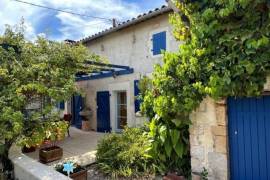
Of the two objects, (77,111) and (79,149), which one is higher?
(77,111)

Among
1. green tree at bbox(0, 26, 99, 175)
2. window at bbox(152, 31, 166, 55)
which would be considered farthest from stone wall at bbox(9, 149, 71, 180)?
window at bbox(152, 31, 166, 55)

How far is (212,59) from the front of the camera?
16.4 feet

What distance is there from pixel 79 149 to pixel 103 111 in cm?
400

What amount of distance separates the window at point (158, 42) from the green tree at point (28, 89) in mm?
4029

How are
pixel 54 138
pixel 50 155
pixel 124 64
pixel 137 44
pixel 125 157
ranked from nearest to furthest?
1. pixel 125 157
2. pixel 54 138
3. pixel 50 155
4. pixel 137 44
5. pixel 124 64

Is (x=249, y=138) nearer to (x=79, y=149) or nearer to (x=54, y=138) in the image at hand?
(x=54, y=138)

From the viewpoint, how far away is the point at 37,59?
7.29 m

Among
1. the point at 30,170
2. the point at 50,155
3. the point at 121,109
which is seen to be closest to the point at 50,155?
the point at 50,155

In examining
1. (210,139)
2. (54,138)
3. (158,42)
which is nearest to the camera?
(210,139)

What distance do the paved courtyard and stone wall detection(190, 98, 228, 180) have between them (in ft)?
10.8

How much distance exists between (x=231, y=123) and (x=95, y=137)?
306 inches

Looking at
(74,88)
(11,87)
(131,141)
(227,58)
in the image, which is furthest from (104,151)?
(227,58)

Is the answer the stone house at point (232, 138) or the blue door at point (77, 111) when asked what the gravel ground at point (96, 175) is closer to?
the stone house at point (232, 138)

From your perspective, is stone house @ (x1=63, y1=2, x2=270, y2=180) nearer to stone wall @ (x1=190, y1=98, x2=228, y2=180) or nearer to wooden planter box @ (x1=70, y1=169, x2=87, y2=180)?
stone wall @ (x1=190, y1=98, x2=228, y2=180)
